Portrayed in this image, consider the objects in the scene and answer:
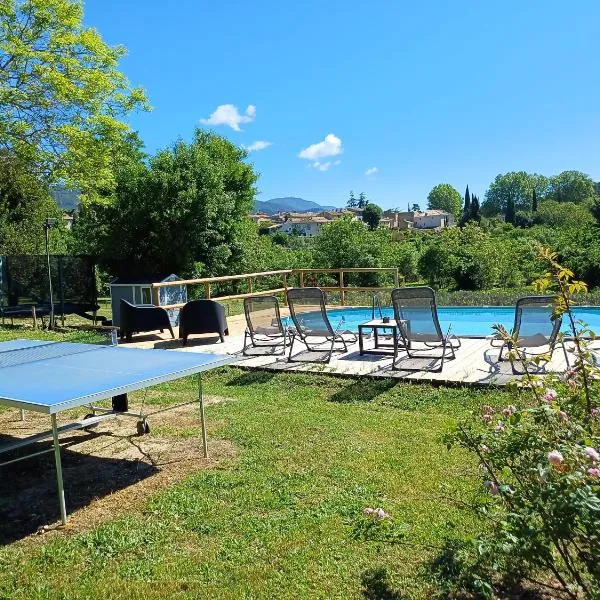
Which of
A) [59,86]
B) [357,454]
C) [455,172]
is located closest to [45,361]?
[357,454]

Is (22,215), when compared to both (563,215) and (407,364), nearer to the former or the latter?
(407,364)

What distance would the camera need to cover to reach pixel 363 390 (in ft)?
22.1

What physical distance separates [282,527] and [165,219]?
59.6 ft

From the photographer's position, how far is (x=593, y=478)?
186 centimetres

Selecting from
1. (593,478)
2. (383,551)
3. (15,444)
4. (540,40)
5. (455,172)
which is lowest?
(383,551)

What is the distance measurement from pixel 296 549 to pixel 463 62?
73.4 ft

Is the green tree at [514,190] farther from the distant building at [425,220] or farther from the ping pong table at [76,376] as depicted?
the ping pong table at [76,376]

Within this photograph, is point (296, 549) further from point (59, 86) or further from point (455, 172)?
point (455, 172)

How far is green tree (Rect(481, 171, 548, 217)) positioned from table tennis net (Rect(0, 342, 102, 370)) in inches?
5493

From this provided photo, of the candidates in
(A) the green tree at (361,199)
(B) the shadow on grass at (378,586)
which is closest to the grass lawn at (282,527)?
(B) the shadow on grass at (378,586)

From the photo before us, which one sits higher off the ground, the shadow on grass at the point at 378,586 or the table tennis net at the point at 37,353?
the table tennis net at the point at 37,353

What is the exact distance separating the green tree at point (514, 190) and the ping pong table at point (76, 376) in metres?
140

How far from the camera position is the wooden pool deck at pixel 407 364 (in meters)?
6.70

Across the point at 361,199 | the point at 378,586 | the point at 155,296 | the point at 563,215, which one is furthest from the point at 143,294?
the point at 361,199
